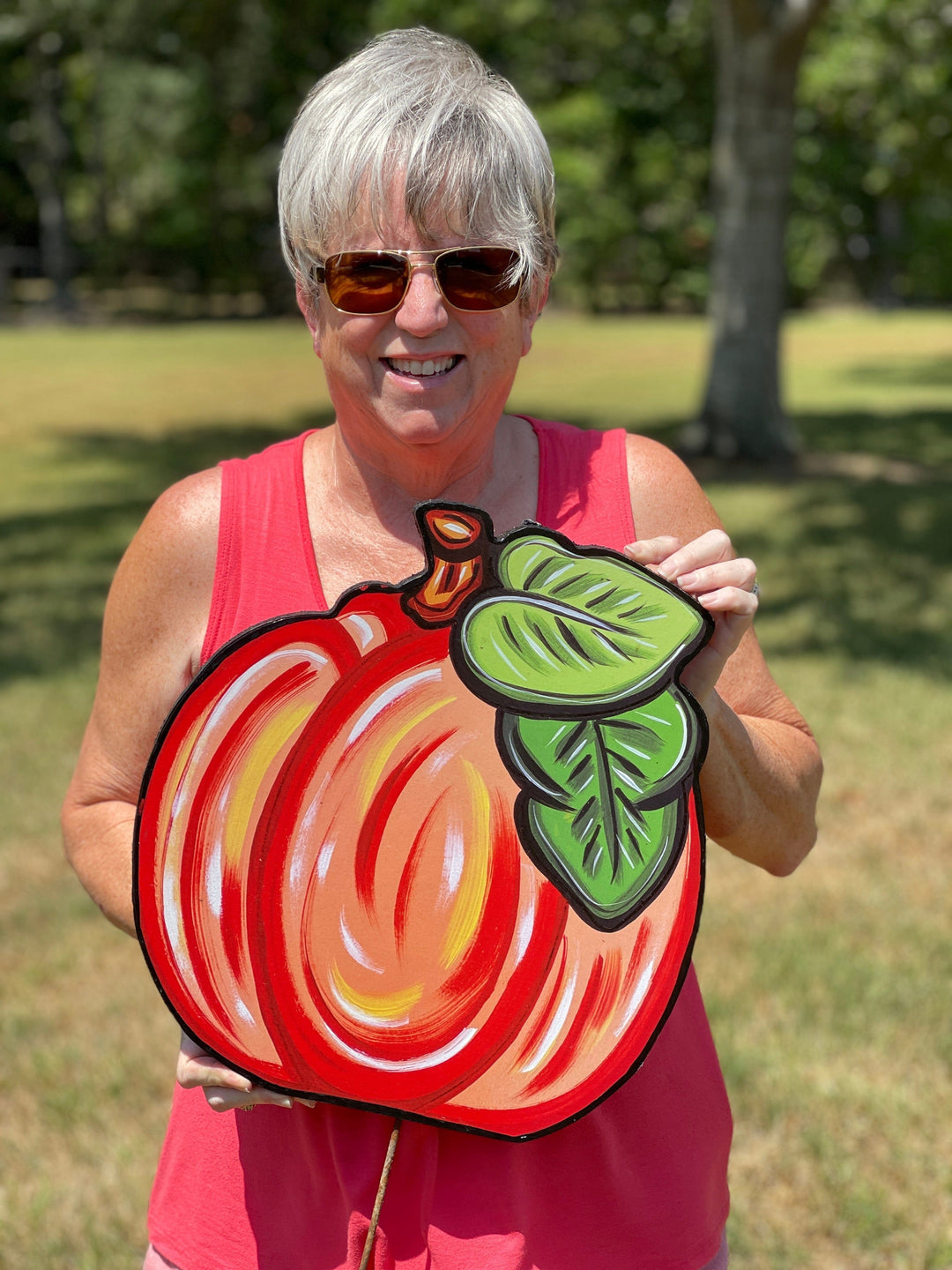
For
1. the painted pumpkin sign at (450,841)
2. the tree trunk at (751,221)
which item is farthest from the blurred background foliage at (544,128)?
the painted pumpkin sign at (450,841)

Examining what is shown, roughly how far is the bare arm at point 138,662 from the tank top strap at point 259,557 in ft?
0.06

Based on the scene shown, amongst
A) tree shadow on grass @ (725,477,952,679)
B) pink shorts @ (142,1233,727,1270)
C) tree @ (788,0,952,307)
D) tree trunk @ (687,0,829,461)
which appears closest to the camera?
pink shorts @ (142,1233,727,1270)

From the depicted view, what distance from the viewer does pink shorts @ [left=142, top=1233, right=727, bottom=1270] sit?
146 centimetres

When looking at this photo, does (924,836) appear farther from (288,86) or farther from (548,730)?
(288,86)

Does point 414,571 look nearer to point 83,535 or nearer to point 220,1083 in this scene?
point 220,1083

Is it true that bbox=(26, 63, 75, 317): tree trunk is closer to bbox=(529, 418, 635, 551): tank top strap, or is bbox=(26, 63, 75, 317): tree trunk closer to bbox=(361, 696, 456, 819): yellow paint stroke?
bbox=(529, 418, 635, 551): tank top strap

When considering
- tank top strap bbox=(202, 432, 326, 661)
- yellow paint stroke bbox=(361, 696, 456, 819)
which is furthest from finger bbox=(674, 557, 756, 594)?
tank top strap bbox=(202, 432, 326, 661)

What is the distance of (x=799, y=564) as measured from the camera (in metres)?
8.01

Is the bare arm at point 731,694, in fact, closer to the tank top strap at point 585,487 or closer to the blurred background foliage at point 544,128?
the tank top strap at point 585,487

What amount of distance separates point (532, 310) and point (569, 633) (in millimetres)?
386

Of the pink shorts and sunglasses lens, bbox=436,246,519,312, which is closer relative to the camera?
sunglasses lens, bbox=436,246,519,312

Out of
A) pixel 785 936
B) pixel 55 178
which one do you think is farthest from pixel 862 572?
pixel 55 178

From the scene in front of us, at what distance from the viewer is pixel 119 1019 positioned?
3584 millimetres

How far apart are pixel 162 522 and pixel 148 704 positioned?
202mm
